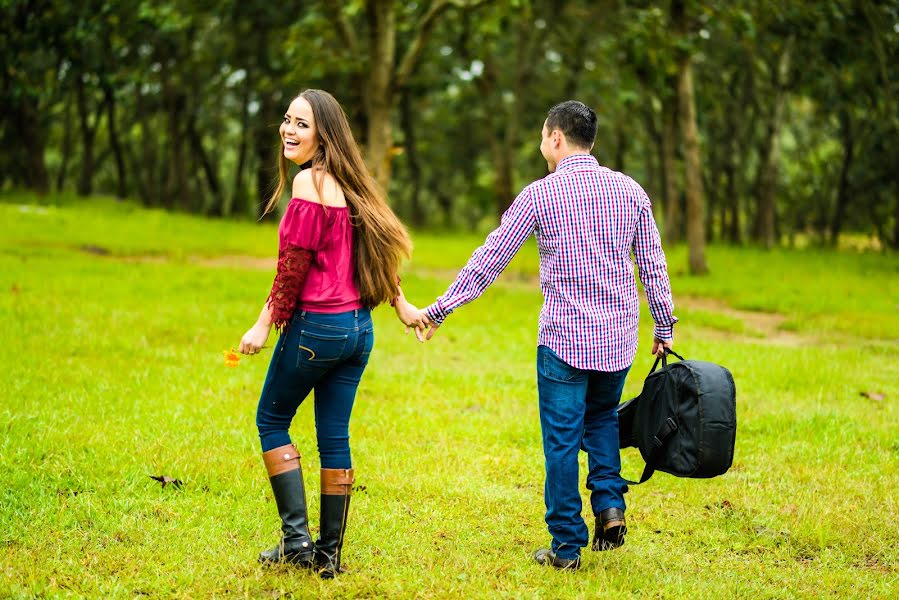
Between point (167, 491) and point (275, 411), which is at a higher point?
point (275, 411)

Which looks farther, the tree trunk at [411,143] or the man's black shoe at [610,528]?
the tree trunk at [411,143]

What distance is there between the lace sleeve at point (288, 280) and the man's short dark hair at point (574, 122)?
136cm

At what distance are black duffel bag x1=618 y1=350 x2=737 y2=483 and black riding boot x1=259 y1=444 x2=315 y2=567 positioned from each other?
1.70 meters

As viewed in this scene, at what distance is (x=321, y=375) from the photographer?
4.51 metres

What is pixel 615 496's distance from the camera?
5.08 m

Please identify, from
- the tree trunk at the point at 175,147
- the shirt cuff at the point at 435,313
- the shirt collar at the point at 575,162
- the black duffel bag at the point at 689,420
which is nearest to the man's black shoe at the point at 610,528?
the black duffel bag at the point at 689,420

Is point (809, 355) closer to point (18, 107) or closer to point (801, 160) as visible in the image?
point (18, 107)

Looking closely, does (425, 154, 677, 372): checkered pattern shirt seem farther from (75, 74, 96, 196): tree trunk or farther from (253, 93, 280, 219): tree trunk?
(75, 74, 96, 196): tree trunk

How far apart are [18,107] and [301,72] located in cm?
1678

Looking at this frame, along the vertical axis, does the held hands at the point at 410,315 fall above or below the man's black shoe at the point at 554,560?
above

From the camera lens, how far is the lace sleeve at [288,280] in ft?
14.2

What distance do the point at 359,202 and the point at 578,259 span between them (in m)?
1.06

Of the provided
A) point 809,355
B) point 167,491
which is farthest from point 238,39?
point 167,491

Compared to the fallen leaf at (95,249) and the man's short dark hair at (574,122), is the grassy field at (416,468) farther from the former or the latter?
the fallen leaf at (95,249)
